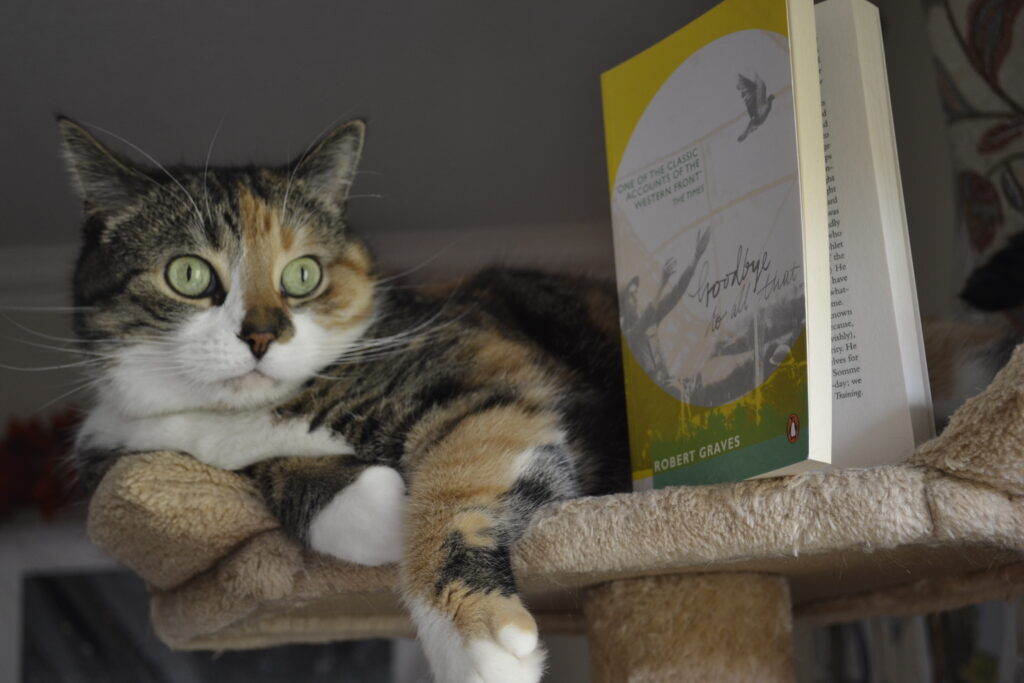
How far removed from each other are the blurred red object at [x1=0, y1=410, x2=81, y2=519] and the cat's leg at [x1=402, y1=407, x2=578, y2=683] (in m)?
2.14

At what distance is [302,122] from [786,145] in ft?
5.82

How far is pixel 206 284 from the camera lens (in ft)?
3.17

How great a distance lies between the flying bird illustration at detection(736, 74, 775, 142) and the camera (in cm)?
70

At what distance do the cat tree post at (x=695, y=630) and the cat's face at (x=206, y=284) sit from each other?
38cm

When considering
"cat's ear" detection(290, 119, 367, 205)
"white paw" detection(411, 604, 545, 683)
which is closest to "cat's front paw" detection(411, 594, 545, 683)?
"white paw" detection(411, 604, 545, 683)

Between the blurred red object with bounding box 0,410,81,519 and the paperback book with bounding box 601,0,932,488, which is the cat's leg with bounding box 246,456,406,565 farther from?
the blurred red object with bounding box 0,410,81,519

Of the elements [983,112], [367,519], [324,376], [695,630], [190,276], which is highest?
[983,112]

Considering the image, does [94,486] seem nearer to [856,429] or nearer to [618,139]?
[618,139]

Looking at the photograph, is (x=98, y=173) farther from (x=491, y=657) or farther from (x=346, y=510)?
(x=491, y=657)

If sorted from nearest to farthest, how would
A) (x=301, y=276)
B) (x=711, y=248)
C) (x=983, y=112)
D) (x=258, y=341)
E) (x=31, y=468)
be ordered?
(x=711, y=248) → (x=258, y=341) → (x=301, y=276) → (x=983, y=112) → (x=31, y=468)

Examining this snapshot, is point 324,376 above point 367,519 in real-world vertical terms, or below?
above

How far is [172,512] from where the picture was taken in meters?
0.85

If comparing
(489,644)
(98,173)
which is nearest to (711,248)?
(489,644)

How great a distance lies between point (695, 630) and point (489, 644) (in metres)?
0.22
